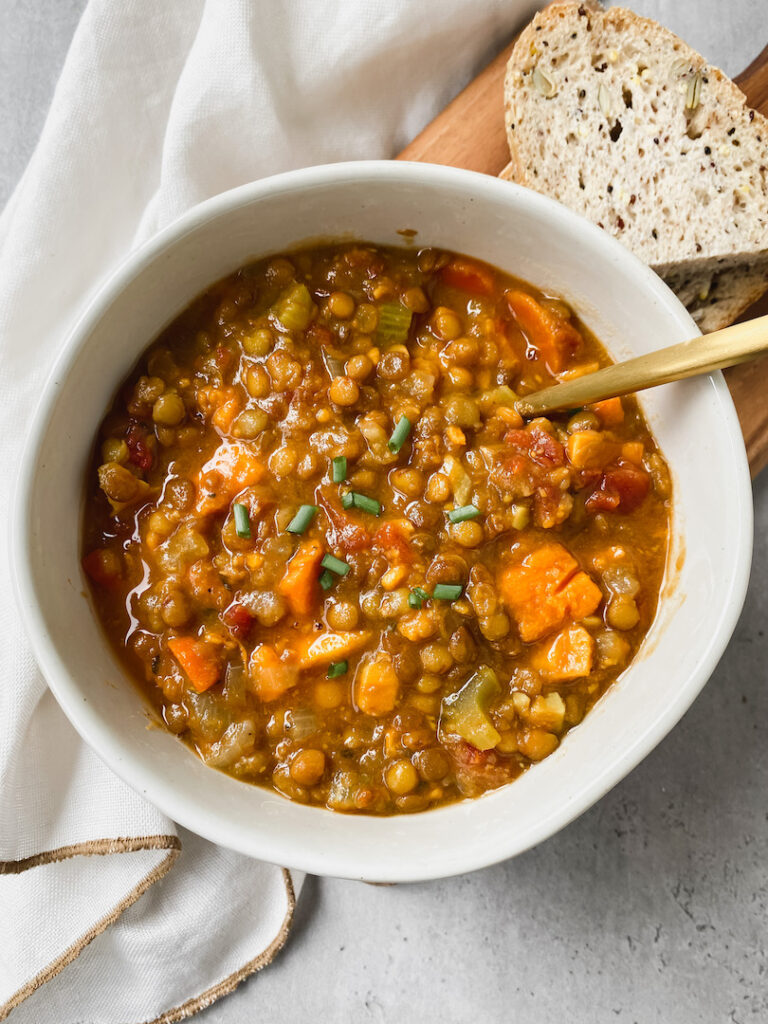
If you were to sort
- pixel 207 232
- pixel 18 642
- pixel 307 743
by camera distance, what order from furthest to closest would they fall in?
pixel 18 642 → pixel 307 743 → pixel 207 232

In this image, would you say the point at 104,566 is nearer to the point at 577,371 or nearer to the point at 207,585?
the point at 207,585

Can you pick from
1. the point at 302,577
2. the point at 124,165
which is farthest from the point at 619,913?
the point at 124,165

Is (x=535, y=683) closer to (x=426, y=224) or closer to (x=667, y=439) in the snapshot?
(x=667, y=439)

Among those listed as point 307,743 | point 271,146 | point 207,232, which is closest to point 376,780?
point 307,743

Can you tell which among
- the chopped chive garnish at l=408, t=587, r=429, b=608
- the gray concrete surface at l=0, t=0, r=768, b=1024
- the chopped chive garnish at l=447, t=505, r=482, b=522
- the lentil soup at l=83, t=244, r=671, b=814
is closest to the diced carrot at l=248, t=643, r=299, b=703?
the lentil soup at l=83, t=244, r=671, b=814

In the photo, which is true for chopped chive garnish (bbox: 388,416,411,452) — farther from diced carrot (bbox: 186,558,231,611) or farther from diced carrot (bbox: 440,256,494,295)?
diced carrot (bbox: 186,558,231,611)

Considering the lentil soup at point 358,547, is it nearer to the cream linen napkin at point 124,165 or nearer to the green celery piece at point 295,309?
the green celery piece at point 295,309
